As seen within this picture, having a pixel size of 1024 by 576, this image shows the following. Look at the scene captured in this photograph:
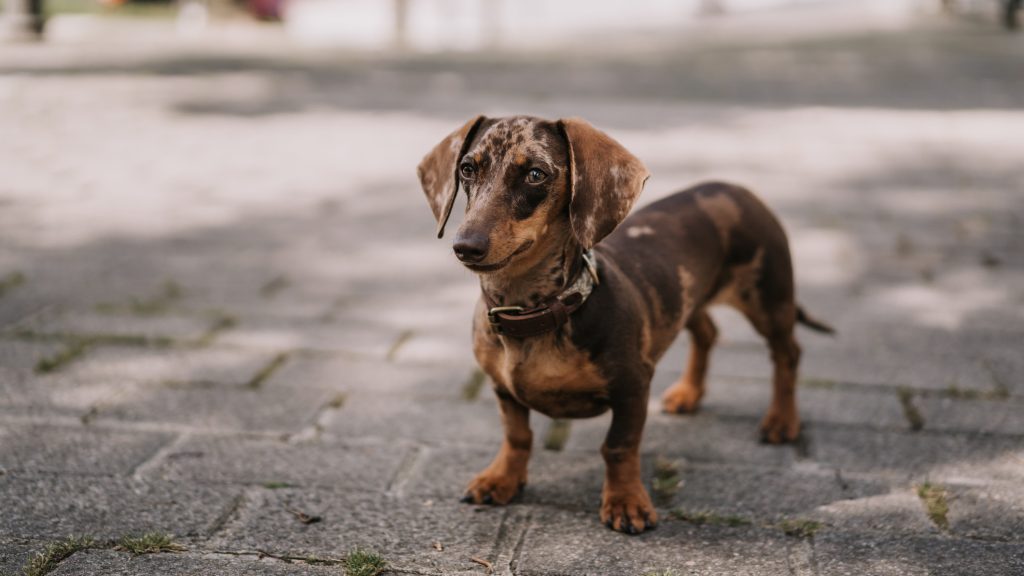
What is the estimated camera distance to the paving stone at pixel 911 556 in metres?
2.76

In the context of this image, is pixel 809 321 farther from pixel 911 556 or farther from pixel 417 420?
pixel 417 420

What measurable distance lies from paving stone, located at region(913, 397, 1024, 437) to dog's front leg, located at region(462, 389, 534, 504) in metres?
1.63

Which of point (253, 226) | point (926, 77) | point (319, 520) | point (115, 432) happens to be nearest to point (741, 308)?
point (319, 520)

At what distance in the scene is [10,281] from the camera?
17.3ft

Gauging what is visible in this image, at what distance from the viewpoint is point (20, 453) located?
341 centimetres

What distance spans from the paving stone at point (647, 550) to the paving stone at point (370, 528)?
0.50 feet

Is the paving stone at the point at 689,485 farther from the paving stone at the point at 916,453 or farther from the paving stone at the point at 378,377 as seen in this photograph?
A: the paving stone at the point at 378,377

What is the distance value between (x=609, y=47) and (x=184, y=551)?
1531 cm

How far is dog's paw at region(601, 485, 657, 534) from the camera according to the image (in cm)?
298

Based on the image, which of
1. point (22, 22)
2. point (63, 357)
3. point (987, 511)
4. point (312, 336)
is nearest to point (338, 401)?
point (312, 336)

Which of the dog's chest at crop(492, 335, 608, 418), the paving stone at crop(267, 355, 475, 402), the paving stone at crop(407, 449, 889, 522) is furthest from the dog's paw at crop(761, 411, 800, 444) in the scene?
the paving stone at crop(267, 355, 475, 402)

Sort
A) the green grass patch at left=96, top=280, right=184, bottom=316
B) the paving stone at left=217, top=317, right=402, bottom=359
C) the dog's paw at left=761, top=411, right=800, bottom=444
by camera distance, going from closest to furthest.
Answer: the dog's paw at left=761, top=411, right=800, bottom=444, the paving stone at left=217, top=317, right=402, bottom=359, the green grass patch at left=96, top=280, right=184, bottom=316

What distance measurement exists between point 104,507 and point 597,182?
186 cm

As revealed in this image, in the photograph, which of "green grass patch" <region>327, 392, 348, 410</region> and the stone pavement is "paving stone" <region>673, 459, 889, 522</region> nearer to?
the stone pavement
